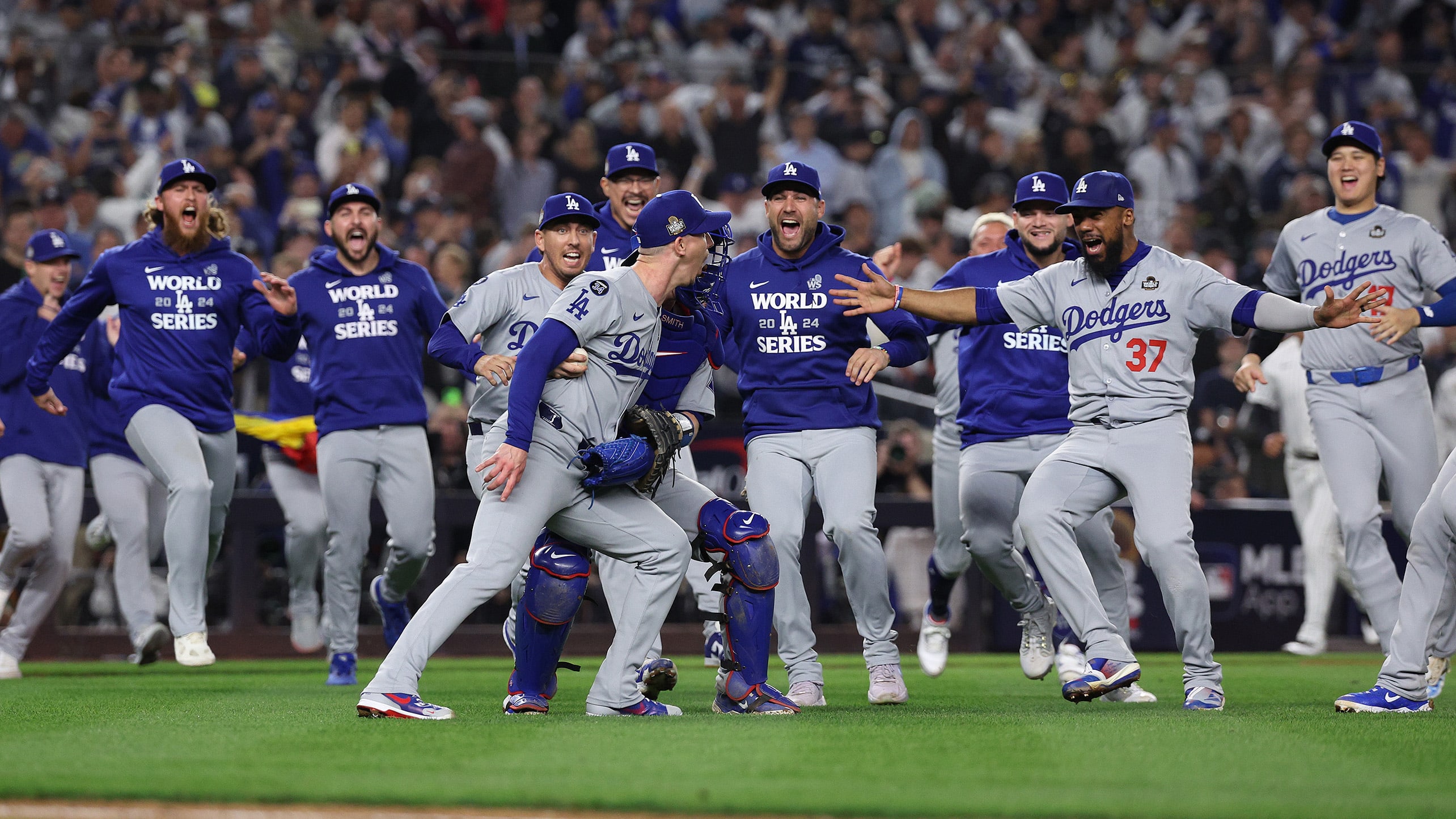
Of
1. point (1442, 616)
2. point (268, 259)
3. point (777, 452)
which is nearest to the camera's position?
point (1442, 616)

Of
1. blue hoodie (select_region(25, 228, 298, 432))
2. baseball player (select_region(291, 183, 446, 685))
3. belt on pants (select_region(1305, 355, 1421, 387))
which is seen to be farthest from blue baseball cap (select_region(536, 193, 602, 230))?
belt on pants (select_region(1305, 355, 1421, 387))

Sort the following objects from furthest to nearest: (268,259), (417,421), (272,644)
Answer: (268,259)
(272,644)
(417,421)

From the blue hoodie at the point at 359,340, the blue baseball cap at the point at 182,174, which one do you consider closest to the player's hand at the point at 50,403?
the blue baseball cap at the point at 182,174

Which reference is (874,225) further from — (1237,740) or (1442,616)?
(1237,740)

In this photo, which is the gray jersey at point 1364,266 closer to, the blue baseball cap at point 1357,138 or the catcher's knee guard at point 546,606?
the blue baseball cap at point 1357,138

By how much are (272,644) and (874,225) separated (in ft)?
25.8

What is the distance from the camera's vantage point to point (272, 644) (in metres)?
13.1

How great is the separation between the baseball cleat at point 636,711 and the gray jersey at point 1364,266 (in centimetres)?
392

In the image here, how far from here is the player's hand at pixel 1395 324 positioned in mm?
7480

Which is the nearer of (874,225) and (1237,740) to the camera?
(1237,740)

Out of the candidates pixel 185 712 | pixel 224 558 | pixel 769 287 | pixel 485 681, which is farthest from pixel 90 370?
pixel 769 287

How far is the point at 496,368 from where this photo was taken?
7.83m

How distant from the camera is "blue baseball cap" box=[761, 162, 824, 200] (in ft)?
27.6

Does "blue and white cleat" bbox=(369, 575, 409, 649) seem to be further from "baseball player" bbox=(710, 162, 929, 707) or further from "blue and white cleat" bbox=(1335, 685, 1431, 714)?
"blue and white cleat" bbox=(1335, 685, 1431, 714)
